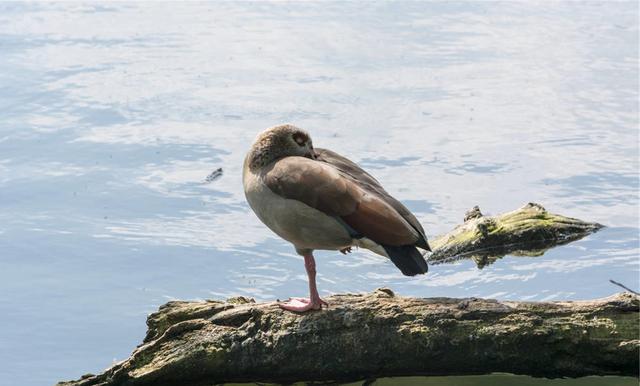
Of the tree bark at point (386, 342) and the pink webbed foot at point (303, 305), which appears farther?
the pink webbed foot at point (303, 305)

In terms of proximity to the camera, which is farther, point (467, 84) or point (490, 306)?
point (467, 84)

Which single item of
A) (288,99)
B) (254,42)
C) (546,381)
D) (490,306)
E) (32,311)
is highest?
(254,42)

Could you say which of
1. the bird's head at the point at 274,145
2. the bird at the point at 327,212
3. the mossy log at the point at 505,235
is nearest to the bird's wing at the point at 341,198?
the bird at the point at 327,212

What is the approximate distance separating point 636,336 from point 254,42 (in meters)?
16.1

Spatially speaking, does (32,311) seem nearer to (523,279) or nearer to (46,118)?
(523,279)

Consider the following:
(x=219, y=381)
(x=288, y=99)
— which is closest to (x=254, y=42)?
(x=288, y=99)

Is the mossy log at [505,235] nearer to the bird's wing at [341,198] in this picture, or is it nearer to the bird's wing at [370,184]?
the bird's wing at [370,184]

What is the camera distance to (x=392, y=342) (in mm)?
8273

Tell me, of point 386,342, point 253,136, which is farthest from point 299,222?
point 253,136

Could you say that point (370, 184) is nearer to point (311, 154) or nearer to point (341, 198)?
point (341, 198)

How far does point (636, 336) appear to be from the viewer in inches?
320

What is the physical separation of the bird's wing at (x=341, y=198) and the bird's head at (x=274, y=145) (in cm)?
24

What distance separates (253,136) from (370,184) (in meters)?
9.61

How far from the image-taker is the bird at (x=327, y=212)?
26.4 feet
